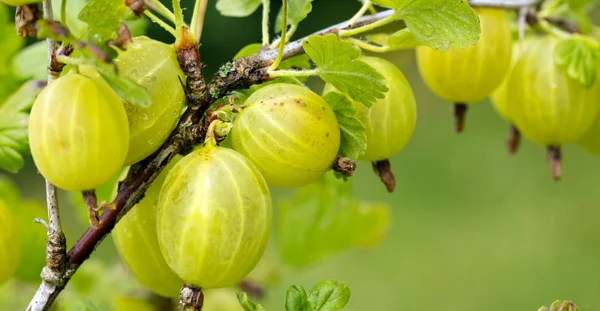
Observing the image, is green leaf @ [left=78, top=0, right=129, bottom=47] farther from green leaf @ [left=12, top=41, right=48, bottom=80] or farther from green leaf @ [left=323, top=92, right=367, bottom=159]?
green leaf @ [left=12, top=41, right=48, bottom=80]

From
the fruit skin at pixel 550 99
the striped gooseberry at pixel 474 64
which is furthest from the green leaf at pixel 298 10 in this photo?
the fruit skin at pixel 550 99

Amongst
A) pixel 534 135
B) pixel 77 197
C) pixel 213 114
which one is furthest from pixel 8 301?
pixel 534 135

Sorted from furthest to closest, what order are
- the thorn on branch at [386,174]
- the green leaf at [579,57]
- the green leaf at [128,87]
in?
the green leaf at [579,57]
the thorn on branch at [386,174]
the green leaf at [128,87]

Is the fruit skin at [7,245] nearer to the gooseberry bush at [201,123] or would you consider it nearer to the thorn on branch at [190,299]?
the gooseberry bush at [201,123]

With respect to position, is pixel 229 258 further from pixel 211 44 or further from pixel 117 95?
pixel 211 44

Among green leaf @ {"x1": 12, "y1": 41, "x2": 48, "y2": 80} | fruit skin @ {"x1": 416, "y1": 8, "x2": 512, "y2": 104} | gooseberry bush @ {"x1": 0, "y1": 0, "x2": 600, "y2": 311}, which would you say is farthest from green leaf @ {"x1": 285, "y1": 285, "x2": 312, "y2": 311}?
green leaf @ {"x1": 12, "y1": 41, "x2": 48, "y2": 80}

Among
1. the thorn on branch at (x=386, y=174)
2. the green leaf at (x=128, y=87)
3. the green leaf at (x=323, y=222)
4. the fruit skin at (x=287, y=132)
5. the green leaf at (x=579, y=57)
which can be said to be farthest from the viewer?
the green leaf at (x=323, y=222)
